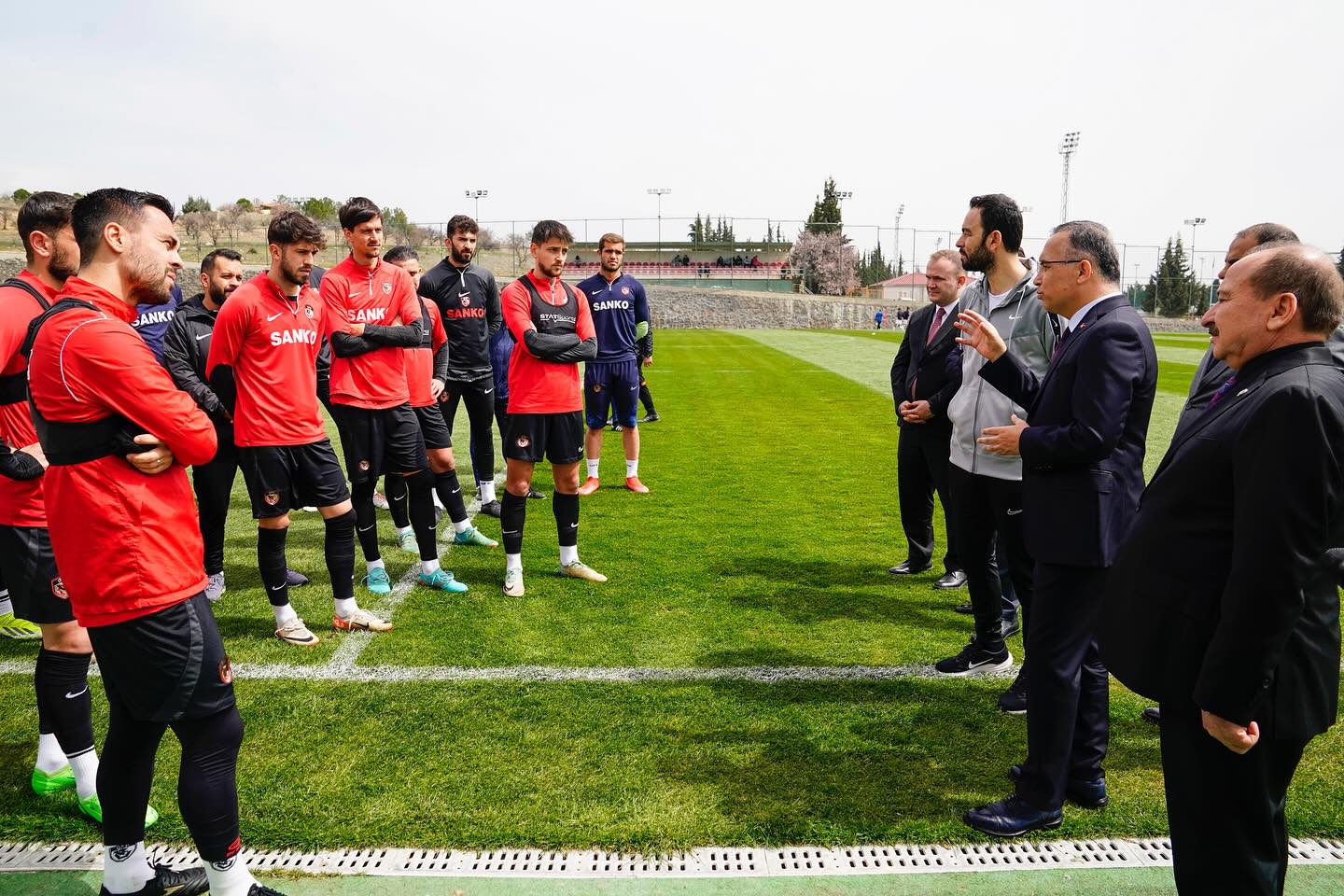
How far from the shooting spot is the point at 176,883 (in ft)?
8.54

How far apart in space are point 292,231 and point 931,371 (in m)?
3.68

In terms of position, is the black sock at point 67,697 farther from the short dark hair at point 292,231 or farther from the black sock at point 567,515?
the black sock at point 567,515

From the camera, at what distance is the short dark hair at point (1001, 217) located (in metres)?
3.68

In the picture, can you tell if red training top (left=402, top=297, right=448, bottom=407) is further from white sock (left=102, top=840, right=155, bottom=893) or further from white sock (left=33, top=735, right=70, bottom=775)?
white sock (left=102, top=840, right=155, bottom=893)

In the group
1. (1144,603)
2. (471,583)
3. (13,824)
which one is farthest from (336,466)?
(1144,603)

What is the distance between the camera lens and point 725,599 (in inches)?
209

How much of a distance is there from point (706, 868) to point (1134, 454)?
80.6 inches

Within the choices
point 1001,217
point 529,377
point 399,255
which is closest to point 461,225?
point 399,255

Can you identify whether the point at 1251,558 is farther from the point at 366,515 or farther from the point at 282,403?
the point at 366,515

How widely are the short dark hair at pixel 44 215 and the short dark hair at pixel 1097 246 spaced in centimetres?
375

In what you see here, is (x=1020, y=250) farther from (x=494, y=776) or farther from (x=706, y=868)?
(x=494, y=776)

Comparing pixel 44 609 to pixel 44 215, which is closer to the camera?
pixel 44 609

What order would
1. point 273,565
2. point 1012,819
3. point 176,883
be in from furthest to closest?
point 273,565 < point 1012,819 < point 176,883

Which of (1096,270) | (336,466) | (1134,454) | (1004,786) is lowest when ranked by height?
(1004,786)
